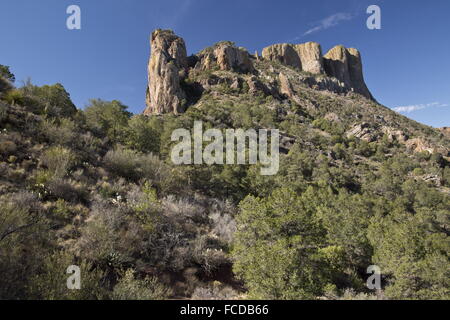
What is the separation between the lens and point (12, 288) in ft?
12.1

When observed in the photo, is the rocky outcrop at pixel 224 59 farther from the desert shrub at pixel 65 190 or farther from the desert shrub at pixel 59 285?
the desert shrub at pixel 59 285

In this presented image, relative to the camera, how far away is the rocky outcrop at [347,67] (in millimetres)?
111375

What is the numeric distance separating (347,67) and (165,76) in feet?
360

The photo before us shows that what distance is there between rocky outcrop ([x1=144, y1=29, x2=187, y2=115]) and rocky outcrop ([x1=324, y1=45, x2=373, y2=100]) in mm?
85057

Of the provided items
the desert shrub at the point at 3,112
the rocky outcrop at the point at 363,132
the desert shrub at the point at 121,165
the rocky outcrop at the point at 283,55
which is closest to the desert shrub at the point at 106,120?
the desert shrub at the point at 3,112

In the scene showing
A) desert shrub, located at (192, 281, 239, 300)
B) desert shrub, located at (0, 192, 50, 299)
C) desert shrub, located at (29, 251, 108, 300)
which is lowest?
desert shrub, located at (192, 281, 239, 300)

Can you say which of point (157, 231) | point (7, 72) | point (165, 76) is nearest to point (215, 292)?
point (157, 231)

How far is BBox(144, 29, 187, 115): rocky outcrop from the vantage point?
5569cm

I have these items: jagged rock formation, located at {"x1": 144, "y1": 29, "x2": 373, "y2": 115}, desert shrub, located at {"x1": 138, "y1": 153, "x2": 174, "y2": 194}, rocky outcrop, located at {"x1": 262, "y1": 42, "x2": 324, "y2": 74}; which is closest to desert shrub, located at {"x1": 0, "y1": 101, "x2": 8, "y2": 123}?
desert shrub, located at {"x1": 138, "y1": 153, "x2": 174, "y2": 194}

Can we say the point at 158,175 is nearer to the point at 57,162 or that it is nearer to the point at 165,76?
the point at 57,162

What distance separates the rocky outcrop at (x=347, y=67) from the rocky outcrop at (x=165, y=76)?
85057 millimetres

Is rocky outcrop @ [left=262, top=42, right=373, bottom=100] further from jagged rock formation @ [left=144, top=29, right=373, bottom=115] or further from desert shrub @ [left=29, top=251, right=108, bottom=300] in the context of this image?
desert shrub @ [left=29, top=251, right=108, bottom=300]

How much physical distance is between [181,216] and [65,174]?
17.6 feet

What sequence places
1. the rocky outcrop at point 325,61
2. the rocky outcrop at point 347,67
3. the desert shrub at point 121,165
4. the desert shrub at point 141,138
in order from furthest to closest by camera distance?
the rocky outcrop at point 347,67, the rocky outcrop at point 325,61, the desert shrub at point 141,138, the desert shrub at point 121,165
